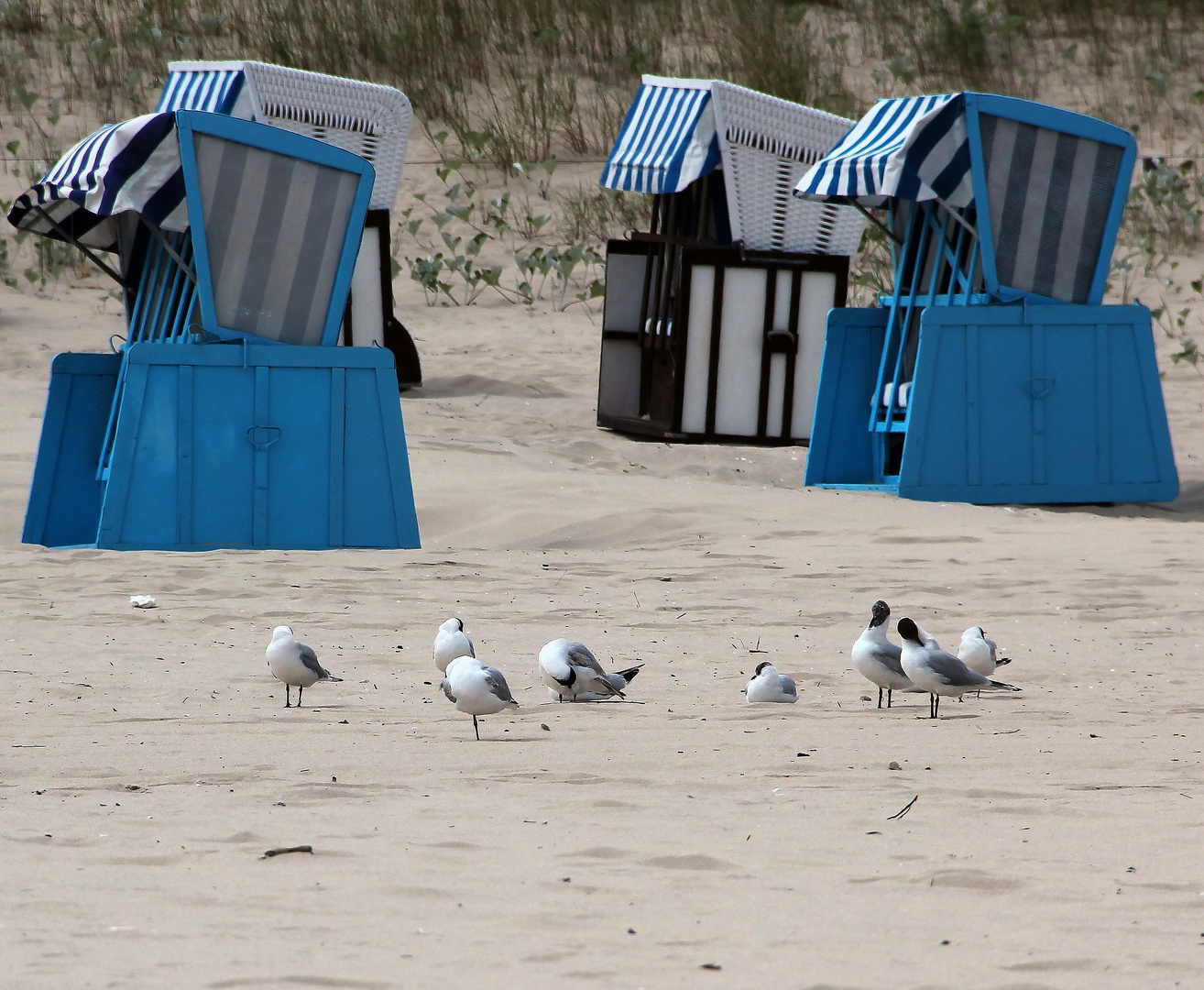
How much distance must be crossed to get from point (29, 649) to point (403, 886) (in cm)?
325

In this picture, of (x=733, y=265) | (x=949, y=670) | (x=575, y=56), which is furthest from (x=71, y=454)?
(x=575, y=56)

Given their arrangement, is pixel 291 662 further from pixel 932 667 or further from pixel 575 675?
pixel 932 667

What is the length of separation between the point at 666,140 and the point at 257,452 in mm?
5589

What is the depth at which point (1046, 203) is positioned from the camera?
10.4 m

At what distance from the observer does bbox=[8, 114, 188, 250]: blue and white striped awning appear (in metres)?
8.26

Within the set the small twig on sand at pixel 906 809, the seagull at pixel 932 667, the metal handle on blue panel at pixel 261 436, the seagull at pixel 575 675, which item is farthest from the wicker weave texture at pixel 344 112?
the small twig on sand at pixel 906 809

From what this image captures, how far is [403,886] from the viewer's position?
3.34 m

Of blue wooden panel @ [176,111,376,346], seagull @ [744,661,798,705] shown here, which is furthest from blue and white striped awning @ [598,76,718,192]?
seagull @ [744,661,798,705]

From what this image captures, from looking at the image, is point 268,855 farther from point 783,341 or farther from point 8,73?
point 8,73

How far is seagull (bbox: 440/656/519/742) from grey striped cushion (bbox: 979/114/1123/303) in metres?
6.41

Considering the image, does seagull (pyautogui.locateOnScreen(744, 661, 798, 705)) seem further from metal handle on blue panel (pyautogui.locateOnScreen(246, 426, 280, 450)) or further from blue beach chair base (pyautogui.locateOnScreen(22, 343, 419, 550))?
metal handle on blue panel (pyautogui.locateOnScreen(246, 426, 280, 450))

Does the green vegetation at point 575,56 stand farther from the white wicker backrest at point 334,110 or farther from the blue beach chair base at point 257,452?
the blue beach chair base at point 257,452

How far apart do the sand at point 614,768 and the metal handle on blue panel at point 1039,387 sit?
1.30m

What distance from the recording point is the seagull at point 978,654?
5.54m
